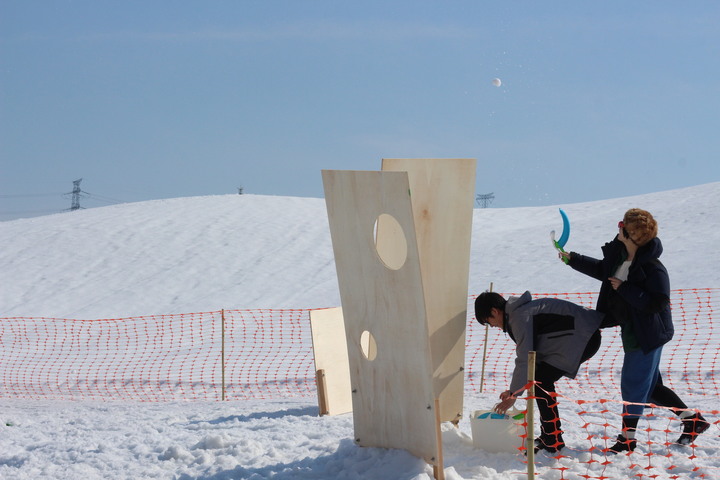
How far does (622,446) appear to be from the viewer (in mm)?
5246

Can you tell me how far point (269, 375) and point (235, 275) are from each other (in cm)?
870

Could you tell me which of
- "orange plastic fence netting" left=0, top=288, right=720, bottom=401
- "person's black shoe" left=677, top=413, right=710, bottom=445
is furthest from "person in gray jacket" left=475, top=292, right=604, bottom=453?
"orange plastic fence netting" left=0, top=288, right=720, bottom=401

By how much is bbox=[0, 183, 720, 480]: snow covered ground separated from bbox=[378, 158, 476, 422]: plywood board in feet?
2.44

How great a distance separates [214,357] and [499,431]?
9.06 metres

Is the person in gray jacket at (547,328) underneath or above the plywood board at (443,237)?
underneath

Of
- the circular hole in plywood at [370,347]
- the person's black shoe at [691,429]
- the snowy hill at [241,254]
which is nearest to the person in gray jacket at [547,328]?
the circular hole in plywood at [370,347]

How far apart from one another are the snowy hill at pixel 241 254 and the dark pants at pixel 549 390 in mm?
10594

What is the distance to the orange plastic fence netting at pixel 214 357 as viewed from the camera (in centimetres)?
1040

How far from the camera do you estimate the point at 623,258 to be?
513cm

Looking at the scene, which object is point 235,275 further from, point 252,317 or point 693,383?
point 693,383

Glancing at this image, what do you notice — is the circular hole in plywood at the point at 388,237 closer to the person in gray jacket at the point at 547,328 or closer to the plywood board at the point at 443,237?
the plywood board at the point at 443,237

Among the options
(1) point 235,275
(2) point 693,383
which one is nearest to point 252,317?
(1) point 235,275

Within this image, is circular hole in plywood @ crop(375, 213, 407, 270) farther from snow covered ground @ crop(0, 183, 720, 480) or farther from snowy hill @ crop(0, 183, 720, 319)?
snowy hill @ crop(0, 183, 720, 319)

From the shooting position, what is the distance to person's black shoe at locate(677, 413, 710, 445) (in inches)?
213
